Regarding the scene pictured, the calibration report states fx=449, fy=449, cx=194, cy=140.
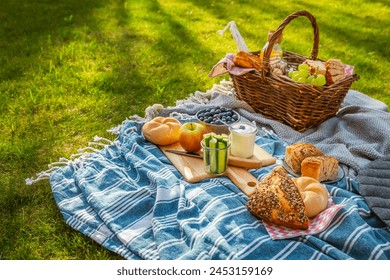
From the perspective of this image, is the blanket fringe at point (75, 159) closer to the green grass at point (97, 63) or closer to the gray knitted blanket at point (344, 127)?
the green grass at point (97, 63)

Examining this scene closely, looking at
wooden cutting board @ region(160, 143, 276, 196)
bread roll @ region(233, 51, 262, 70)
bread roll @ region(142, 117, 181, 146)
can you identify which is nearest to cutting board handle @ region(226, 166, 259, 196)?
wooden cutting board @ region(160, 143, 276, 196)

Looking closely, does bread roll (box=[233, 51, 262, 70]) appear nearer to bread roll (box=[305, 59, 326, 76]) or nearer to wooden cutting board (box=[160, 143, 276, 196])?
bread roll (box=[305, 59, 326, 76])

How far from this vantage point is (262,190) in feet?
8.12

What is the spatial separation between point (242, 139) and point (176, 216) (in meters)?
0.68

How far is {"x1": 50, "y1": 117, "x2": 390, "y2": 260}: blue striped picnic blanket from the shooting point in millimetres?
2311

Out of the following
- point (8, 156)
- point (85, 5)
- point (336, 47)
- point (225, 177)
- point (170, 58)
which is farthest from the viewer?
point (85, 5)

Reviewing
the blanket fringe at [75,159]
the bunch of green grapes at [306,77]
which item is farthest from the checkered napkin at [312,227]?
the blanket fringe at [75,159]

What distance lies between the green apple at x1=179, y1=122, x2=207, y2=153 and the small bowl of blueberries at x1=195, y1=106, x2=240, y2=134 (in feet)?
0.18

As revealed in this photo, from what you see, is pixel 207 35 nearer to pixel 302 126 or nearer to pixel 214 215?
pixel 302 126

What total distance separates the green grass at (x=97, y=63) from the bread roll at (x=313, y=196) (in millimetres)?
1105

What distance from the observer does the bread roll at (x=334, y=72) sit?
11.1 feet

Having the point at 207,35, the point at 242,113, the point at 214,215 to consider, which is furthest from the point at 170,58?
the point at 214,215

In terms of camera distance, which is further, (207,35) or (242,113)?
(207,35)

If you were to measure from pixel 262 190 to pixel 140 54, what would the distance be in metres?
3.01
